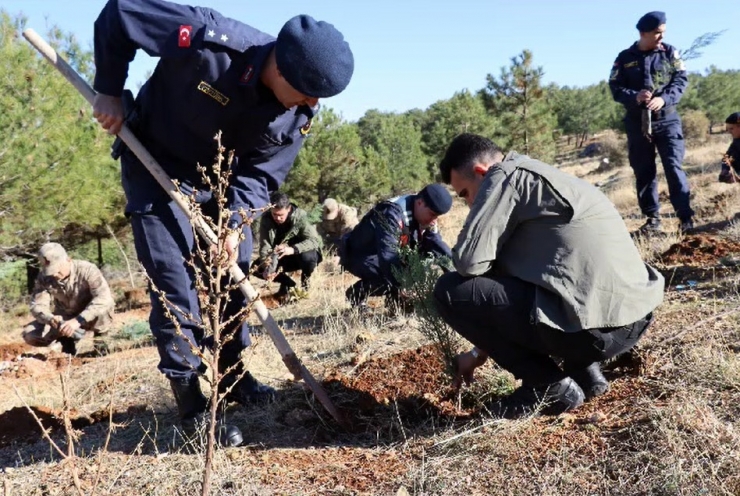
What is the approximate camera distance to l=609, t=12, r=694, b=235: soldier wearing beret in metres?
5.86

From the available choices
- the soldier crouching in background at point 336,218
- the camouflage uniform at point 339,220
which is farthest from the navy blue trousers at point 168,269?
the camouflage uniform at point 339,220

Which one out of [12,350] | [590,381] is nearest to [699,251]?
[590,381]

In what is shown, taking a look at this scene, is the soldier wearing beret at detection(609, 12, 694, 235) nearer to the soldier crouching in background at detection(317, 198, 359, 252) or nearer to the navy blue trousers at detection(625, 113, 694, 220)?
the navy blue trousers at detection(625, 113, 694, 220)

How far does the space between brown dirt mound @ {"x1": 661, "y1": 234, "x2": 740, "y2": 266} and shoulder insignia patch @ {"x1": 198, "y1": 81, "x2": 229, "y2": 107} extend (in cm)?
371

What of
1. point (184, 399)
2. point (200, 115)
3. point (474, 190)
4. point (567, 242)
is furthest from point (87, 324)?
point (567, 242)

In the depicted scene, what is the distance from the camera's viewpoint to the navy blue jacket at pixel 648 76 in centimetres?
589

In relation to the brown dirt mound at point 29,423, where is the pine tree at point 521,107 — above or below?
above

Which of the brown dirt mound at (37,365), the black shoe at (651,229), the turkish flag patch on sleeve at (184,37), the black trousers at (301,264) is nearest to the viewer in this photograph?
the turkish flag patch on sleeve at (184,37)

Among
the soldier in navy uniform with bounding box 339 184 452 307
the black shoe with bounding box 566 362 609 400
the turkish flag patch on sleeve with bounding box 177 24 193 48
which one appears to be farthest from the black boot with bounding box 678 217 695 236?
the turkish flag patch on sleeve with bounding box 177 24 193 48

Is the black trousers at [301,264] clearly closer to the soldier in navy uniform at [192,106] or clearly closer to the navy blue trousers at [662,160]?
the navy blue trousers at [662,160]

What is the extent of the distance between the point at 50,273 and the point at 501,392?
5174 millimetres

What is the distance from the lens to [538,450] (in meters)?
2.27

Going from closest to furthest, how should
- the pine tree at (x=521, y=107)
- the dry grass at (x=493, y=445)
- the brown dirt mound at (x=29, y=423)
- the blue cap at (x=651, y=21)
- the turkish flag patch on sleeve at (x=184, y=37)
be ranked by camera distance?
the dry grass at (x=493, y=445)
the turkish flag patch on sleeve at (x=184, y=37)
the brown dirt mound at (x=29, y=423)
the blue cap at (x=651, y=21)
the pine tree at (x=521, y=107)

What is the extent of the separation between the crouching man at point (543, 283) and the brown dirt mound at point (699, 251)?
2.60 meters
